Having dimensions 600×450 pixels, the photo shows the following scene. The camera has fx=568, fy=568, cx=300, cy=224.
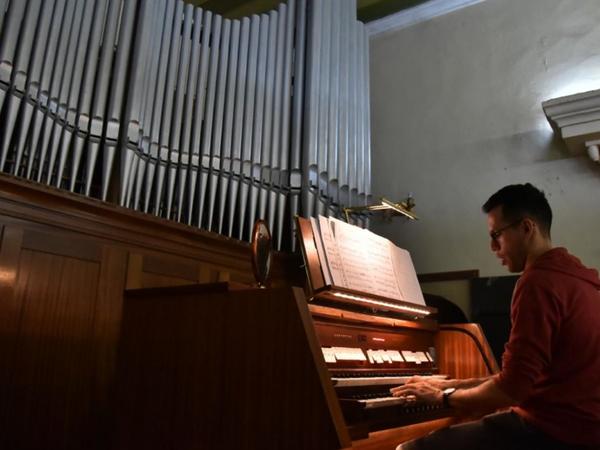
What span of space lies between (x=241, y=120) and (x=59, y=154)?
1238 millimetres

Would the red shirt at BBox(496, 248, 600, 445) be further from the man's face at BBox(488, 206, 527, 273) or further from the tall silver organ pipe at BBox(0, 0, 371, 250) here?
the tall silver organ pipe at BBox(0, 0, 371, 250)

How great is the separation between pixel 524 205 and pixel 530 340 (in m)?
0.58

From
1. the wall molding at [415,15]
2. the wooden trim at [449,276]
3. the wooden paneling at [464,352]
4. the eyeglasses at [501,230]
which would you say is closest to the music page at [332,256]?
the eyeglasses at [501,230]

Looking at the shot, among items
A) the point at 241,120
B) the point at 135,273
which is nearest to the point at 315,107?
the point at 241,120

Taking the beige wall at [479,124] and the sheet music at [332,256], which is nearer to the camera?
the sheet music at [332,256]

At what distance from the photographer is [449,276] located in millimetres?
4402

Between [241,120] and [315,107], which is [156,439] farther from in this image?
[315,107]

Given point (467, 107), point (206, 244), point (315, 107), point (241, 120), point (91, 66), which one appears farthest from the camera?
point (467, 107)

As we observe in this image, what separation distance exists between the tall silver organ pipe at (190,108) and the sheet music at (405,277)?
579 millimetres

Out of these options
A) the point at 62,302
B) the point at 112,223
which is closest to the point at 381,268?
the point at 112,223

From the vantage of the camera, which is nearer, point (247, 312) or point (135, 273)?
point (247, 312)

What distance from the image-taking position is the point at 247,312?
213cm

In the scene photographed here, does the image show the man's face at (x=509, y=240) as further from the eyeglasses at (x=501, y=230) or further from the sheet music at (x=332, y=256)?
the sheet music at (x=332, y=256)

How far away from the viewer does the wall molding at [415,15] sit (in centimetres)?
502
